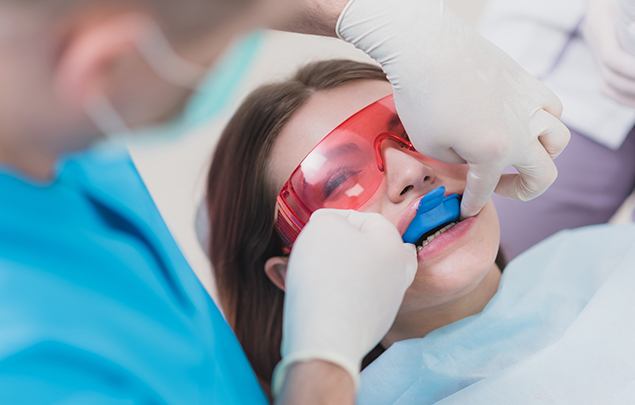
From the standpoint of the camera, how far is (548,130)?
1.01m

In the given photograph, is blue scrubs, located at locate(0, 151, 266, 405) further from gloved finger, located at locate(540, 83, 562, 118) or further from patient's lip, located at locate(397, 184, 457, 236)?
gloved finger, located at locate(540, 83, 562, 118)

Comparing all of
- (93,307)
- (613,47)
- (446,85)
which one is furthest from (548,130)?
(93,307)

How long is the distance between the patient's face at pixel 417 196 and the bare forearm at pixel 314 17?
121mm

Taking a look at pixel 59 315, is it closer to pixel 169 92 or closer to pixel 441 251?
pixel 169 92

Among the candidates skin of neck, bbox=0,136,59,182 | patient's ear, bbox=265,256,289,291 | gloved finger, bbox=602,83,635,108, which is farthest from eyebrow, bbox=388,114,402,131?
gloved finger, bbox=602,83,635,108

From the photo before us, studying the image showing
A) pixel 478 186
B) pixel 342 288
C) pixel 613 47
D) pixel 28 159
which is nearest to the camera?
pixel 28 159

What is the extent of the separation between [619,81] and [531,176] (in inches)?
20.9

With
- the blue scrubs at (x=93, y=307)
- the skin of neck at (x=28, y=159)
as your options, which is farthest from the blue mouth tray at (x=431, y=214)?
the skin of neck at (x=28, y=159)

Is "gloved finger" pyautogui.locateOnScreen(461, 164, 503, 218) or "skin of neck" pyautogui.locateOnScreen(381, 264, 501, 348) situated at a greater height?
"gloved finger" pyautogui.locateOnScreen(461, 164, 503, 218)

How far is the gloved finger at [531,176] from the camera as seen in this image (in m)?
1.00

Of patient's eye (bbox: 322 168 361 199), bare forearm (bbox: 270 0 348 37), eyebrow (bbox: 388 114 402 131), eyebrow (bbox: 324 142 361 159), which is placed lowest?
patient's eye (bbox: 322 168 361 199)

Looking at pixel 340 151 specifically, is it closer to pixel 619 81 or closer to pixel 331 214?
pixel 331 214

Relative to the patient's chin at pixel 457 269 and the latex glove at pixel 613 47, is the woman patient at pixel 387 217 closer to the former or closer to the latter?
the patient's chin at pixel 457 269

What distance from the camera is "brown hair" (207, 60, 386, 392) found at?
1.13 meters
